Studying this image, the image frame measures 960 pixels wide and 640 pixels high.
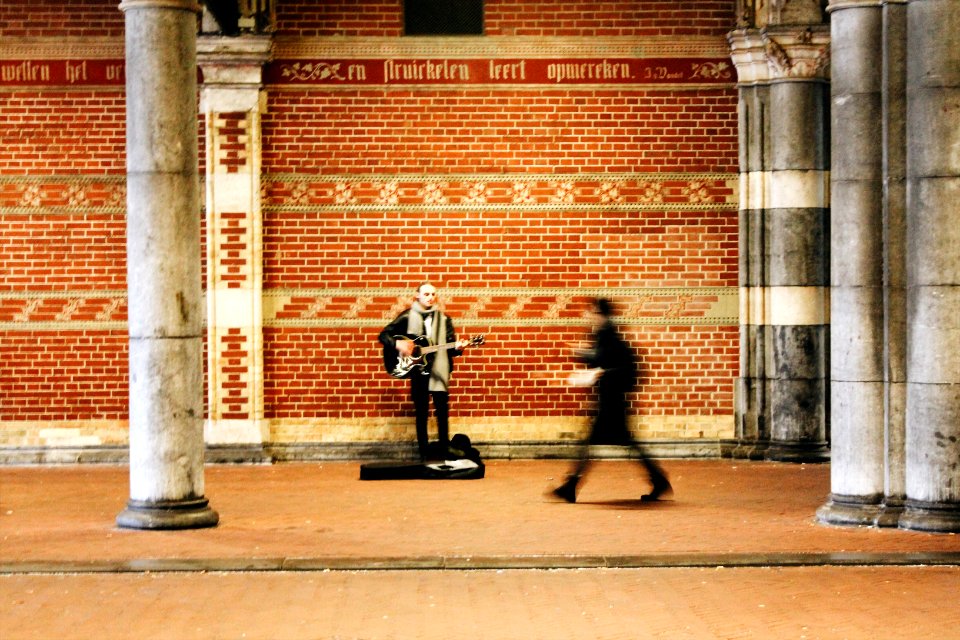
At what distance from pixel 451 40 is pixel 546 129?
1.24m

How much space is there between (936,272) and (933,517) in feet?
5.33

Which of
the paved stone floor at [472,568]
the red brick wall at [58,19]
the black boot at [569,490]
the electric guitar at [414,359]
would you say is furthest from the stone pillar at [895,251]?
the red brick wall at [58,19]

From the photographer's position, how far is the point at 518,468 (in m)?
15.1

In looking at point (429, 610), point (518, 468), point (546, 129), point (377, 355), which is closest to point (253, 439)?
point (377, 355)

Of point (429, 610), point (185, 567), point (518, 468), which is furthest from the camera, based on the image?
point (518, 468)

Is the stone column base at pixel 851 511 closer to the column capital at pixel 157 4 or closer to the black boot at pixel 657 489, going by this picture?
the black boot at pixel 657 489

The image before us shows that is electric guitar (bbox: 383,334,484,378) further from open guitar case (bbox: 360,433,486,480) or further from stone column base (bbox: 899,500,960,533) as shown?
stone column base (bbox: 899,500,960,533)

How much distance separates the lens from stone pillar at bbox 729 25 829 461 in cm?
1547

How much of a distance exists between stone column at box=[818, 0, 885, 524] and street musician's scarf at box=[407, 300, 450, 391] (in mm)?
4255

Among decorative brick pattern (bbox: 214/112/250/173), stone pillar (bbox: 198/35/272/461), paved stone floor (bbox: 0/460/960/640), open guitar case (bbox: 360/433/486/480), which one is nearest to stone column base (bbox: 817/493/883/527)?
paved stone floor (bbox: 0/460/960/640)

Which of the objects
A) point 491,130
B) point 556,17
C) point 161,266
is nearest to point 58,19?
point 491,130

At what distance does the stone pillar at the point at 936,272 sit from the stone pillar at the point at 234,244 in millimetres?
6728

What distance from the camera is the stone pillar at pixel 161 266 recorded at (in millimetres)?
11234

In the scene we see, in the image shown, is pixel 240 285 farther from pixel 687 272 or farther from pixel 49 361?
pixel 687 272
